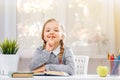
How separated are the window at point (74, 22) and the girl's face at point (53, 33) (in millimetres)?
952

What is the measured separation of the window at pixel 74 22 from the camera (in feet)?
10.1

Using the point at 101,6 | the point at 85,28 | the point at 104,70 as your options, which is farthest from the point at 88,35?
the point at 104,70

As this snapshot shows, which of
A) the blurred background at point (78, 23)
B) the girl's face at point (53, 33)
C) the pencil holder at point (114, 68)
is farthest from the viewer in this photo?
the blurred background at point (78, 23)

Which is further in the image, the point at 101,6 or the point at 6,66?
the point at 101,6

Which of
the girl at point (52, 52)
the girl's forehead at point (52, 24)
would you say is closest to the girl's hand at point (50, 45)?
the girl at point (52, 52)

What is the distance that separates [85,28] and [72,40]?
0.20m

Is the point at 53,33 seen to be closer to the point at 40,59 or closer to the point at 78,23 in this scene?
the point at 40,59

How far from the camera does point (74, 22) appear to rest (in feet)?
10.2

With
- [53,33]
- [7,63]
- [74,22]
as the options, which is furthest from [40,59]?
[74,22]

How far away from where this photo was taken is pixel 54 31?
2.09 m

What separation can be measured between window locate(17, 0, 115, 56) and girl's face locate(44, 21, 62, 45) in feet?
3.12

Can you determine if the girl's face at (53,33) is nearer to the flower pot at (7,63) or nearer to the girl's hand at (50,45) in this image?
the girl's hand at (50,45)

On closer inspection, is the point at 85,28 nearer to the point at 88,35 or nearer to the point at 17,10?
the point at 88,35

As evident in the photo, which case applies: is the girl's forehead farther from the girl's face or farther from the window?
the window
